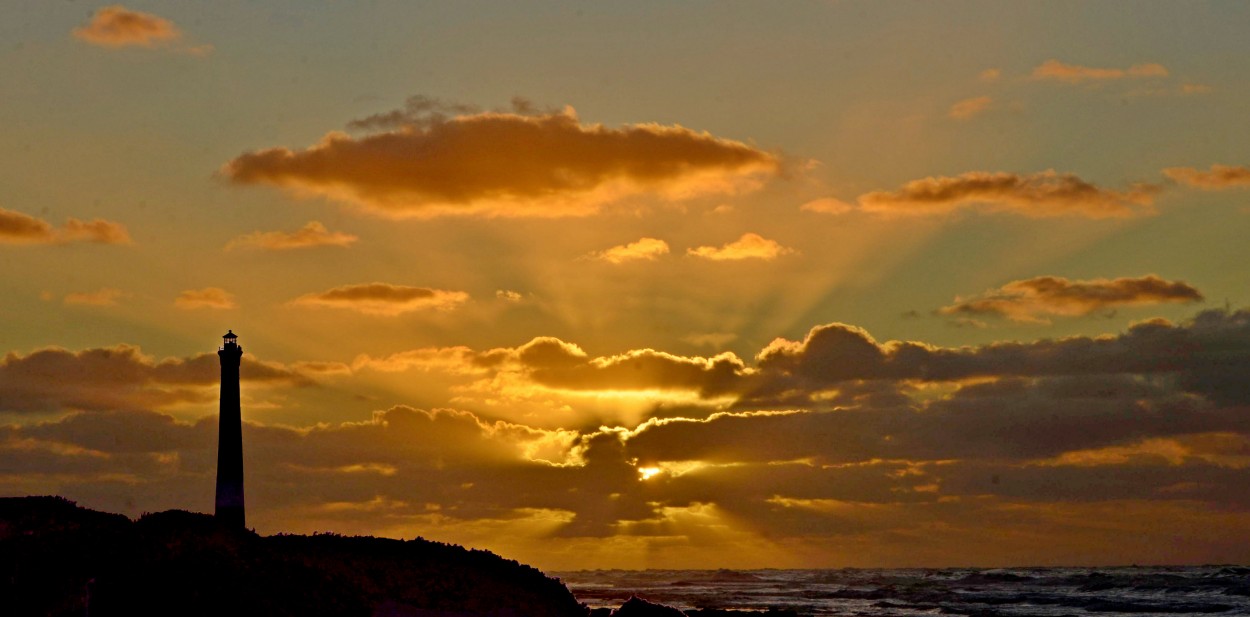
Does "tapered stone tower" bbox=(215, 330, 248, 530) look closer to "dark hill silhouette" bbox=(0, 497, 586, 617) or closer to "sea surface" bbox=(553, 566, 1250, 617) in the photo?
"dark hill silhouette" bbox=(0, 497, 586, 617)

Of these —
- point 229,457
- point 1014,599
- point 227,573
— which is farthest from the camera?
point 1014,599

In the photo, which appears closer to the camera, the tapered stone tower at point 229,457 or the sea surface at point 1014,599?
the tapered stone tower at point 229,457

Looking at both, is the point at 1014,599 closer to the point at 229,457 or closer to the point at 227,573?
the point at 229,457

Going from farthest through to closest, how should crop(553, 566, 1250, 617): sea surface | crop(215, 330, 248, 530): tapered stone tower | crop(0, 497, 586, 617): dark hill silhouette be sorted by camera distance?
crop(553, 566, 1250, 617): sea surface
crop(215, 330, 248, 530): tapered stone tower
crop(0, 497, 586, 617): dark hill silhouette

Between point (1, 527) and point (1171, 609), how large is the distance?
71240 mm

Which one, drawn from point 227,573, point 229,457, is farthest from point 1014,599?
point 227,573

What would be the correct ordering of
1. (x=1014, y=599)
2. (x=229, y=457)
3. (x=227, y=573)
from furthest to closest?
1. (x=1014, y=599)
2. (x=229, y=457)
3. (x=227, y=573)

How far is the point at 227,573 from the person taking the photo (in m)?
35.8

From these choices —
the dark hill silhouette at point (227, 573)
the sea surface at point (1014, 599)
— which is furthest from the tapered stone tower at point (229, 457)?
the sea surface at point (1014, 599)

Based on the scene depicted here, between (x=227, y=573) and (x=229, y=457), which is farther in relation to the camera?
(x=229, y=457)

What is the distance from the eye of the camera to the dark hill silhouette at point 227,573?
112ft

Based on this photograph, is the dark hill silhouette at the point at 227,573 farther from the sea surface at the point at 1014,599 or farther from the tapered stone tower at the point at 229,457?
the sea surface at the point at 1014,599

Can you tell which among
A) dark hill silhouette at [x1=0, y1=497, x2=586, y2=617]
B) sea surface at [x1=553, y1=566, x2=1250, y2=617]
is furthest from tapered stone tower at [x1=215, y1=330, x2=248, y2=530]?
sea surface at [x1=553, y1=566, x2=1250, y2=617]

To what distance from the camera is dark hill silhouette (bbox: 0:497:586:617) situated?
34.0 meters
